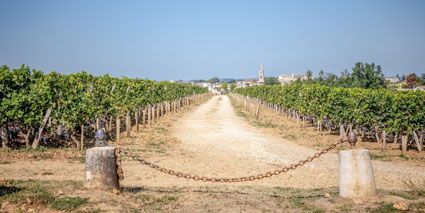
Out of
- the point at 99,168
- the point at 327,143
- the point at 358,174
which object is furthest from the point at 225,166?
the point at 327,143

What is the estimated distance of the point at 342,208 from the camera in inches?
242

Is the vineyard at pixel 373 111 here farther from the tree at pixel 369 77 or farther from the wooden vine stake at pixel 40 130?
the tree at pixel 369 77

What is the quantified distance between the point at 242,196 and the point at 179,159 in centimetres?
576

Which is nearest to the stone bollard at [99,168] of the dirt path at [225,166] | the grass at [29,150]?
the dirt path at [225,166]

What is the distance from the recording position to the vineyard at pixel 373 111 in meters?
15.2

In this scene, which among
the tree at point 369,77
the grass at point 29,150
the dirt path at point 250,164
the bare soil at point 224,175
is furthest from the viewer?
the tree at point 369,77

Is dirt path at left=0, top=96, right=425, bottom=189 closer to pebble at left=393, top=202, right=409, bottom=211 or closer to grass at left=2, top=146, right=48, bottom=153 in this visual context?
grass at left=2, top=146, right=48, bottom=153

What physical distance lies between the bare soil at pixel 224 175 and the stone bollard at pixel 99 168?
0.23 metres

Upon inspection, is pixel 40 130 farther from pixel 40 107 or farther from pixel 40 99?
pixel 40 99

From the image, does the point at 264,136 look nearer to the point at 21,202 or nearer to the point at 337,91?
the point at 337,91

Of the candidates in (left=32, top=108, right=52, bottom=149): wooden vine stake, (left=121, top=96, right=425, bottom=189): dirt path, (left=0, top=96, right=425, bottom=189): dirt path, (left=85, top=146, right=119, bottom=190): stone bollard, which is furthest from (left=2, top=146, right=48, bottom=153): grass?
(left=85, top=146, right=119, bottom=190): stone bollard

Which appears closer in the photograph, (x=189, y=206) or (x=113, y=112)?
(x=189, y=206)

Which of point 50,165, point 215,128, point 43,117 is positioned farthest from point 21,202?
point 215,128

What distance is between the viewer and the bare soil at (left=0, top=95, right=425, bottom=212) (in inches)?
256
